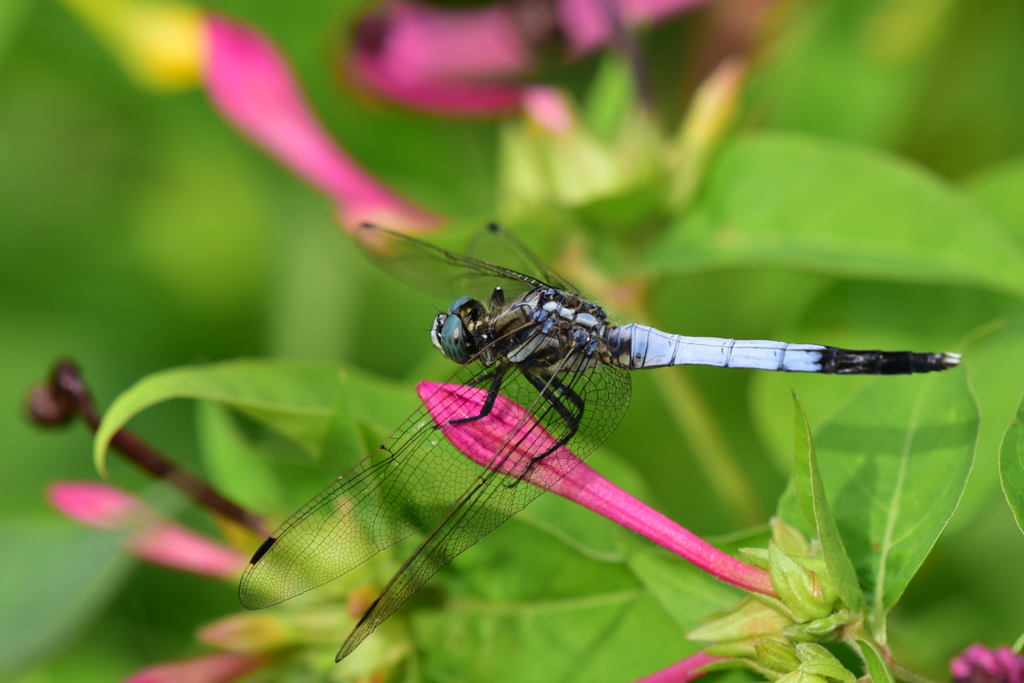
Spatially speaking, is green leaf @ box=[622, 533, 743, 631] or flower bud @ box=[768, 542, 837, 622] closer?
flower bud @ box=[768, 542, 837, 622]

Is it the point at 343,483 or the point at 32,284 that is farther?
the point at 32,284

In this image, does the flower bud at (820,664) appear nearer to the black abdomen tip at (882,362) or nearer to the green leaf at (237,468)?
A: the black abdomen tip at (882,362)

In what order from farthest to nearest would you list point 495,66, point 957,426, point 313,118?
point 495,66 → point 313,118 → point 957,426

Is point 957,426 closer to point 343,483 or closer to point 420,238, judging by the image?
point 343,483

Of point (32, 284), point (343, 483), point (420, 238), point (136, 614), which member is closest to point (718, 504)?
point (420, 238)

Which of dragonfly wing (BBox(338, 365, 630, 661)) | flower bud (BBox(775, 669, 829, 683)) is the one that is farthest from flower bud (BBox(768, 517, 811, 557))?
dragonfly wing (BBox(338, 365, 630, 661))

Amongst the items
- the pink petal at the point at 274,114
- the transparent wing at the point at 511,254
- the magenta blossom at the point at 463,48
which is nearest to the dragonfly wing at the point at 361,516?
the transparent wing at the point at 511,254

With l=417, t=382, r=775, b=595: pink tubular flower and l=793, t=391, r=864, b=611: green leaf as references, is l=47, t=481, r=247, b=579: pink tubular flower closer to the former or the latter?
l=417, t=382, r=775, b=595: pink tubular flower
